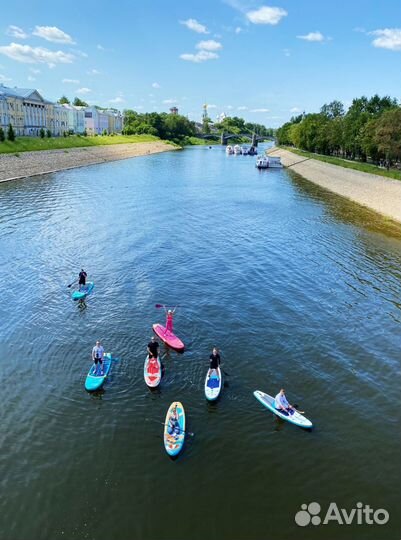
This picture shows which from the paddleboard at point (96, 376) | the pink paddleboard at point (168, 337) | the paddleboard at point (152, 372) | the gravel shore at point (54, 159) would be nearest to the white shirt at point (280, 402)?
the paddleboard at point (152, 372)

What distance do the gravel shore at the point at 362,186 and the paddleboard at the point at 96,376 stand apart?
51.3 meters

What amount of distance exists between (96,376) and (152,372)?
287 cm

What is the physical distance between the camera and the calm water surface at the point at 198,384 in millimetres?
15500

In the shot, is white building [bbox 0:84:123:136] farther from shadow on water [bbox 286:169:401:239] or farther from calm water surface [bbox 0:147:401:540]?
calm water surface [bbox 0:147:401:540]

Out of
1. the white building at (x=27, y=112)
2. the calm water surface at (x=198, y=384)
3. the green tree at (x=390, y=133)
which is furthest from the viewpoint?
the white building at (x=27, y=112)

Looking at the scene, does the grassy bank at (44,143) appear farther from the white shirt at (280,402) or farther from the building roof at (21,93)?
the white shirt at (280,402)

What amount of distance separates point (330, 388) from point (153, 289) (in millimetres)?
16395

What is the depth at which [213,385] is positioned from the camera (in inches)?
857

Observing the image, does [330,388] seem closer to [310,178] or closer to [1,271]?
[1,271]

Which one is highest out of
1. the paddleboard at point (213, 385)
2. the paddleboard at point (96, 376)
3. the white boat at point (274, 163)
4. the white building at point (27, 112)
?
the white building at point (27, 112)

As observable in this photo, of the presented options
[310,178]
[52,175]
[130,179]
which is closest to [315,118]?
A: [310,178]

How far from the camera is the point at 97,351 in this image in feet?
74.3

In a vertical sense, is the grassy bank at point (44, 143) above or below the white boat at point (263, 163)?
above

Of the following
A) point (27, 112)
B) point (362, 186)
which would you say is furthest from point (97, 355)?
point (27, 112)
